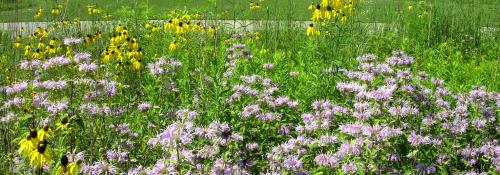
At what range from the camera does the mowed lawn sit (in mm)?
9016

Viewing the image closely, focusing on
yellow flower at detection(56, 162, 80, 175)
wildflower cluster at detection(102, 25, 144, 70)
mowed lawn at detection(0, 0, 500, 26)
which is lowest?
yellow flower at detection(56, 162, 80, 175)

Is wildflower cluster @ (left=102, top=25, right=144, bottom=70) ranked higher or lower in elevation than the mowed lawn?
lower

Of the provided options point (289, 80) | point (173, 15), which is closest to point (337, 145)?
point (289, 80)

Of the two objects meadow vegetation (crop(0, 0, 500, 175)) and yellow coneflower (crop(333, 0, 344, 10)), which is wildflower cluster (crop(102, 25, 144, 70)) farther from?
yellow coneflower (crop(333, 0, 344, 10))

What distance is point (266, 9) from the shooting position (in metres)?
11.4

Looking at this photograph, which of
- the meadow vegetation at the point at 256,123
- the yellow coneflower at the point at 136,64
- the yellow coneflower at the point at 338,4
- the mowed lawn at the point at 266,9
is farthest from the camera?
the mowed lawn at the point at 266,9

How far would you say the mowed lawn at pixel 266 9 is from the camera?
355 inches

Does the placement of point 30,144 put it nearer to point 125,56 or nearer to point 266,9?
point 125,56

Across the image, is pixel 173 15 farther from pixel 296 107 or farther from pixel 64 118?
pixel 64 118

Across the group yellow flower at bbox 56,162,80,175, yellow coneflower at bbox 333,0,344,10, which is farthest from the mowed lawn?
yellow flower at bbox 56,162,80,175

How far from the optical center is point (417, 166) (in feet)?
8.90

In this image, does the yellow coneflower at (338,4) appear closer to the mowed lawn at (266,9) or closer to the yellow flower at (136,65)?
the yellow flower at (136,65)

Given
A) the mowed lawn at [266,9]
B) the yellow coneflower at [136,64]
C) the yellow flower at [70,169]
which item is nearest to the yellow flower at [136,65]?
the yellow coneflower at [136,64]

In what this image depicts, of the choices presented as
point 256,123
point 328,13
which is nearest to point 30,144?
point 256,123
